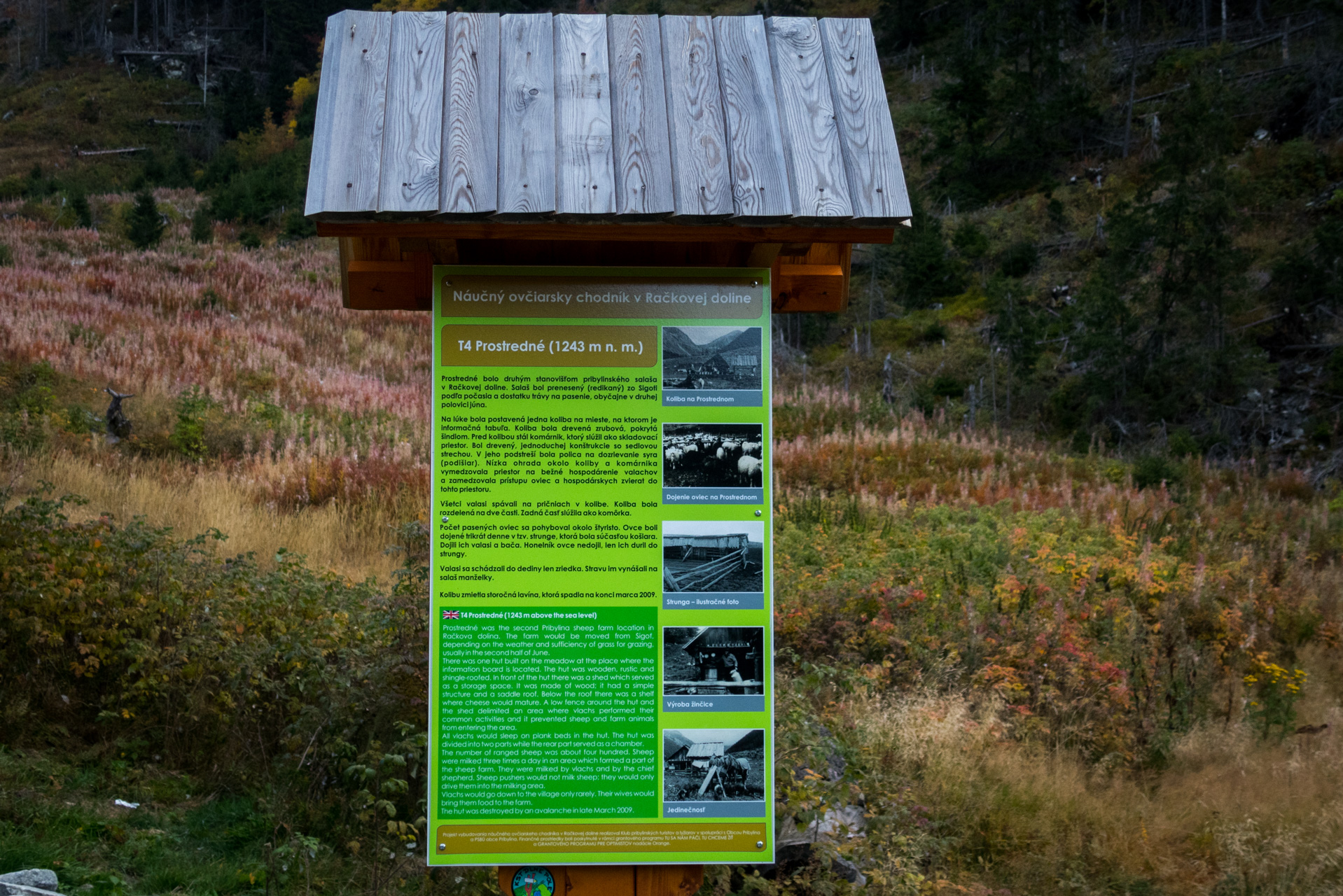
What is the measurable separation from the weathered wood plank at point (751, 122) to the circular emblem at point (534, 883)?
204 cm

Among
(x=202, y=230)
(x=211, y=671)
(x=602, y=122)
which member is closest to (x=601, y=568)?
(x=602, y=122)

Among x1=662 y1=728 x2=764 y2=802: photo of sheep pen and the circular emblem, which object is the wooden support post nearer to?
the circular emblem

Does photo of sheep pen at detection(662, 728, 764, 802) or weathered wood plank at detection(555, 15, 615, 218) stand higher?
weathered wood plank at detection(555, 15, 615, 218)

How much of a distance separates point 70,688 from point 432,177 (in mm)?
3726

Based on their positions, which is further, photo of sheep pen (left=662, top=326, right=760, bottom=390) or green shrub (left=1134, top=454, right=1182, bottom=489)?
green shrub (left=1134, top=454, right=1182, bottom=489)

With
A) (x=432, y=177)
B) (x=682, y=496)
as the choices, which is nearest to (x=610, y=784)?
(x=682, y=496)

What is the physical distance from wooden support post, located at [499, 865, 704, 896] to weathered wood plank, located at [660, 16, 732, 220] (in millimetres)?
1932

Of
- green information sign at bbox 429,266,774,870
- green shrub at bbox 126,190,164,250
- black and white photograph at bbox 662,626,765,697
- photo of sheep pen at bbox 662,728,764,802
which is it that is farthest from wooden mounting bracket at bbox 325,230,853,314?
green shrub at bbox 126,190,164,250

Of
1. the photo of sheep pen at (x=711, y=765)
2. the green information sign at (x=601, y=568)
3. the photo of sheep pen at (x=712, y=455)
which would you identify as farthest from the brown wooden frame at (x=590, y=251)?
the photo of sheep pen at (x=711, y=765)

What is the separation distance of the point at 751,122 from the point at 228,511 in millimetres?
5979

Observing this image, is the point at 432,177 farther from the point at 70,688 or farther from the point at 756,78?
the point at 70,688

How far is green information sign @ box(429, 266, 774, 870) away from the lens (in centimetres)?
274

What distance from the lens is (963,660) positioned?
218 inches

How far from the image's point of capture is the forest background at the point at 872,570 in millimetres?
4086
